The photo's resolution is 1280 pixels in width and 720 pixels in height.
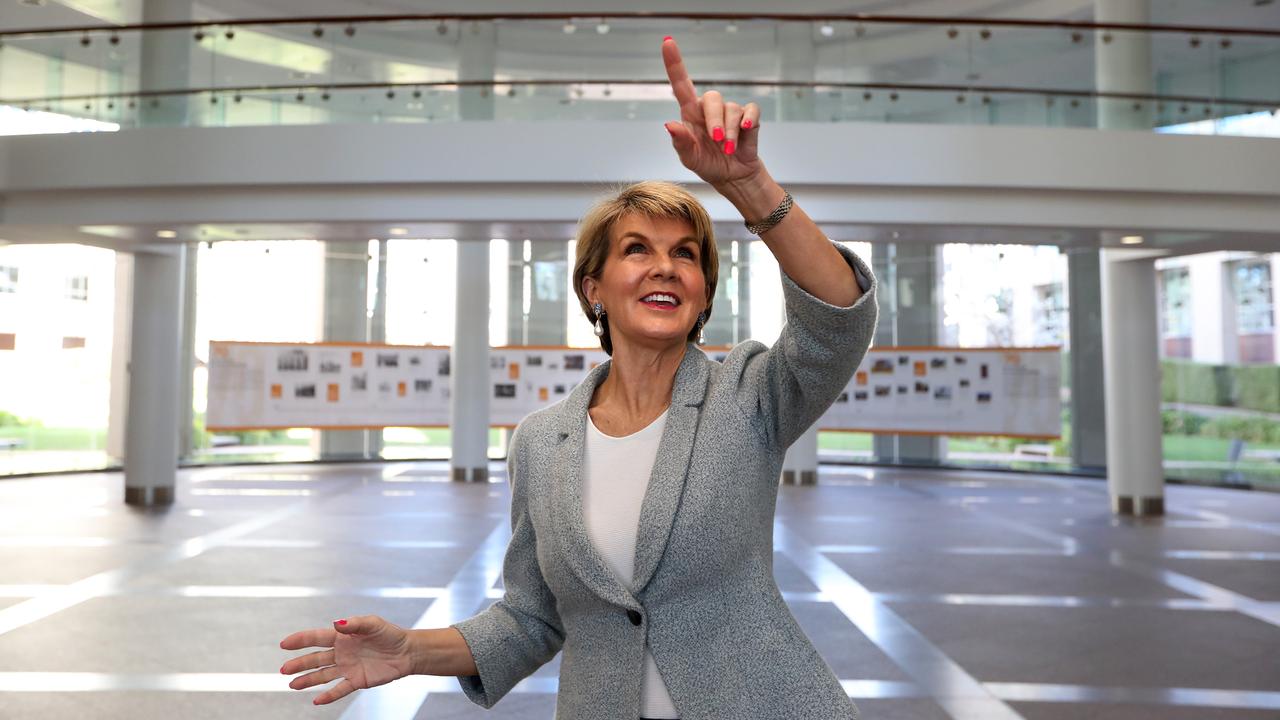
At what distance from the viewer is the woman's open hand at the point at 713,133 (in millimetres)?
1163

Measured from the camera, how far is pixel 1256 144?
8.82 metres

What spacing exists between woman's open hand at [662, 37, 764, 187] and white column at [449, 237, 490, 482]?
13663mm

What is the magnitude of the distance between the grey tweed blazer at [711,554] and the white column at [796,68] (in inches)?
323

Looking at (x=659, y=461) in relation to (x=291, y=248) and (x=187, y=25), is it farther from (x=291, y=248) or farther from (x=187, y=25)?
(x=291, y=248)

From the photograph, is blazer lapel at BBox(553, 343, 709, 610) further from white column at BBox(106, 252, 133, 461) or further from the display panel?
white column at BBox(106, 252, 133, 461)

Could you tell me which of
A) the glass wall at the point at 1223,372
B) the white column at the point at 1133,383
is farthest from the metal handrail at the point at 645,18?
the glass wall at the point at 1223,372

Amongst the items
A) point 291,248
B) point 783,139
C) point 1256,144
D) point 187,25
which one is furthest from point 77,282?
point 1256,144

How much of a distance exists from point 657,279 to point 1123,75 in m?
9.77

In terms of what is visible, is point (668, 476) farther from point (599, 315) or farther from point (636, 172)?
point (636, 172)

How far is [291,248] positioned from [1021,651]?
16627mm

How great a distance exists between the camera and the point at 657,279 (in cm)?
143

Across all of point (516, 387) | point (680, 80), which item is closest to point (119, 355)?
point (516, 387)

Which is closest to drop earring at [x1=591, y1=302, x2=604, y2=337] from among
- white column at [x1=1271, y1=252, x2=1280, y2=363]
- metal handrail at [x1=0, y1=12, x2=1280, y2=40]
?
metal handrail at [x1=0, y1=12, x2=1280, y2=40]

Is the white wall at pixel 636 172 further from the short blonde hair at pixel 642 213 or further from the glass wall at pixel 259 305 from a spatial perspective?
the glass wall at pixel 259 305
